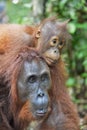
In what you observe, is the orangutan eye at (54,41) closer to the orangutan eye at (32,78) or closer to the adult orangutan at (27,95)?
the adult orangutan at (27,95)

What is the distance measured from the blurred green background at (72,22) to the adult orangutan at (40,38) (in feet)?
1.59

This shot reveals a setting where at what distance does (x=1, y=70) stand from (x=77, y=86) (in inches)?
122

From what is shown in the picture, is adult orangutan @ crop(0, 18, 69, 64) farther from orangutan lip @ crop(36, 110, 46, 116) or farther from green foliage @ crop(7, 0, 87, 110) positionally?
orangutan lip @ crop(36, 110, 46, 116)

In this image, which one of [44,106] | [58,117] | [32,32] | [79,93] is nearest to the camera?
[44,106]

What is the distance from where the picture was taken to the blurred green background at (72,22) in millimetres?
7130

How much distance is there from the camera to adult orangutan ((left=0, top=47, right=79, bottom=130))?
5.50m

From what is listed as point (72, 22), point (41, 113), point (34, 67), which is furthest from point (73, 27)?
point (41, 113)

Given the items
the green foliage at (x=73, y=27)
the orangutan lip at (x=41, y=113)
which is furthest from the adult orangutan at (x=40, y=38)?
the orangutan lip at (x=41, y=113)

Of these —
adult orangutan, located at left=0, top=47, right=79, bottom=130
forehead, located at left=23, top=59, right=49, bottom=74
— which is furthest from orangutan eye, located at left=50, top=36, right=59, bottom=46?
forehead, located at left=23, top=59, right=49, bottom=74

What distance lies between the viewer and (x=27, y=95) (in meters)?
5.55

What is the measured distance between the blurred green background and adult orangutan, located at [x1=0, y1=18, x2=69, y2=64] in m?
0.48

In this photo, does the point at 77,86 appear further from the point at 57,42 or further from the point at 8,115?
the point at 8,115

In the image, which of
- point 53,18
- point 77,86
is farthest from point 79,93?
point 53,18

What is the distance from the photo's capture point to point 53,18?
21.4 feet
